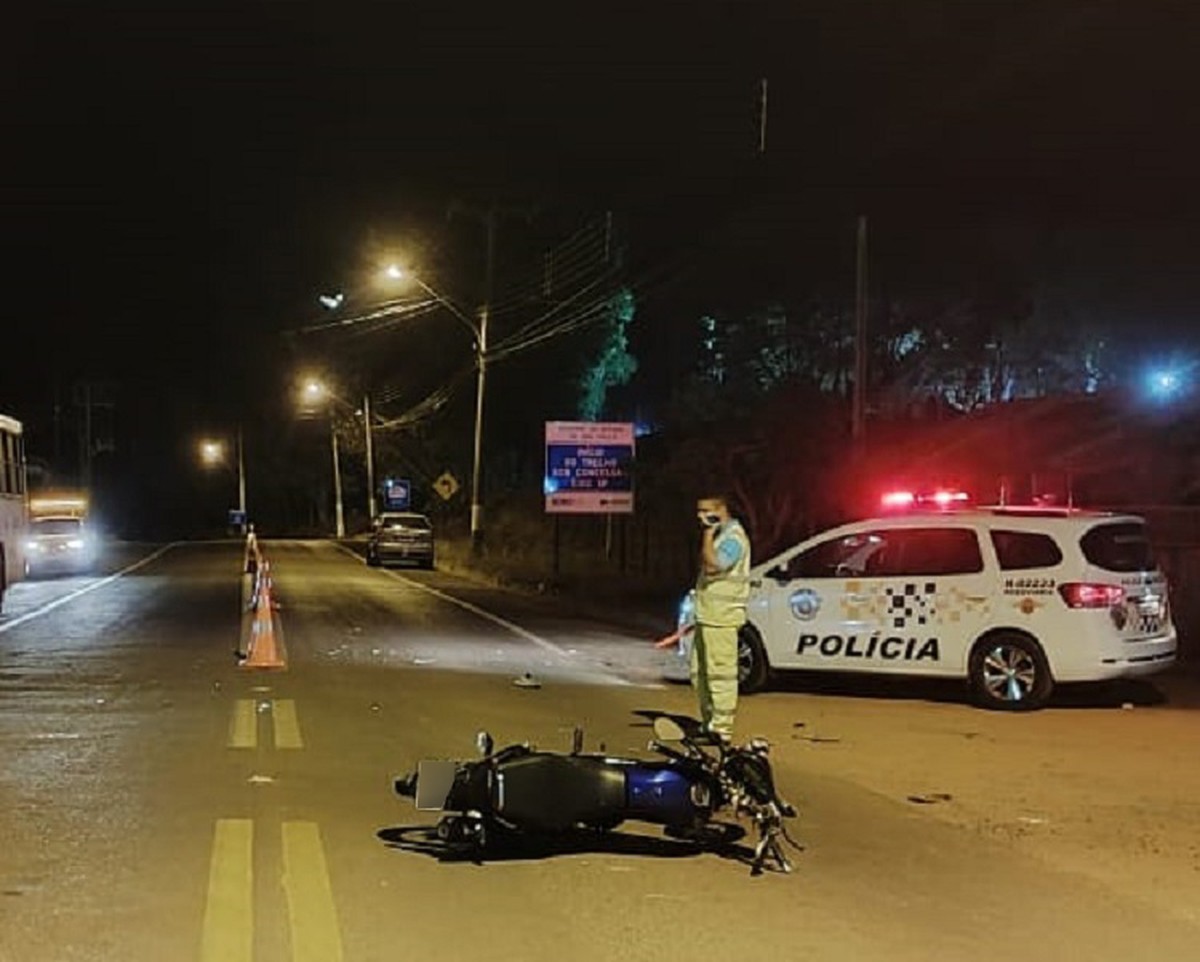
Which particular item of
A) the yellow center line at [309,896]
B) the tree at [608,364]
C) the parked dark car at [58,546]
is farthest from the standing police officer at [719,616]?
the tree at [608,364]

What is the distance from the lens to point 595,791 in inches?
320

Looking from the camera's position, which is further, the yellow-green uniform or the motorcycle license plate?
the yellow-green uniform

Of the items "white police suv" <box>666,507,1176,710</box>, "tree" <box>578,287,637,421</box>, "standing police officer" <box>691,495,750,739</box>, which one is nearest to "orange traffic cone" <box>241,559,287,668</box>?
"white police suv" <box>666,507,1176,710</box>

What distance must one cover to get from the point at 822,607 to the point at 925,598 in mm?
1053

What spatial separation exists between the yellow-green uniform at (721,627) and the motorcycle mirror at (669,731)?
9.27 feet

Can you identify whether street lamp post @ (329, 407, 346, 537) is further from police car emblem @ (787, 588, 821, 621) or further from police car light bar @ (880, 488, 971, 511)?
police car emblem @ (787, 588, 821, 621)

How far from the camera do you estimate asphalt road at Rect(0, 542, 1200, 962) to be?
22.6ft

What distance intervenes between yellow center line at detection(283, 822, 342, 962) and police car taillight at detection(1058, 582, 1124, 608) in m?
8.15

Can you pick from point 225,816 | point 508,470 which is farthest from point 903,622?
point 508,470

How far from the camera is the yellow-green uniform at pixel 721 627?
11.6 m

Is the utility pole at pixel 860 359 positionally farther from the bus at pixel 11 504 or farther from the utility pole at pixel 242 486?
the utility pole at pixel 242 486

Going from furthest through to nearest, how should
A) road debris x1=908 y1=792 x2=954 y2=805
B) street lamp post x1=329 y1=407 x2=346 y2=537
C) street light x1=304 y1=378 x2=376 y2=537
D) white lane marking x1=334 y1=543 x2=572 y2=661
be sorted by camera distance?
street lamp post x1=329 y1=407 x2=346 y2=537 → street light x1=304 y1=378 x2=376 y2=537 → white lane marking x1=334 y1=543 x2=572 y2=661 → road debris x1=908 y1=792 x2=954 y2=805

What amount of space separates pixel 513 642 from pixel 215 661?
512 centimetres

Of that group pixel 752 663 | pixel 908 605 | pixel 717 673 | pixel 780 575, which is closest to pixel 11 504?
pixel 752 663
